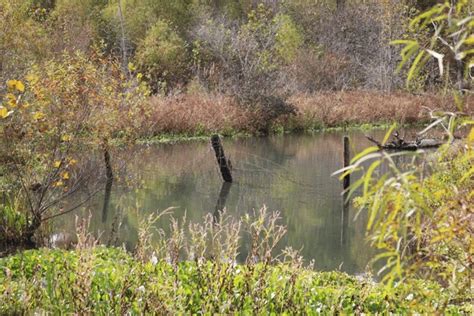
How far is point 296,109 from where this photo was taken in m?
29.8

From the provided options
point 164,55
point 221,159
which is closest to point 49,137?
point 221,159

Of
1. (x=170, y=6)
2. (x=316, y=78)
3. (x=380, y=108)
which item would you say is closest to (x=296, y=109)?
(x=380, y=108)

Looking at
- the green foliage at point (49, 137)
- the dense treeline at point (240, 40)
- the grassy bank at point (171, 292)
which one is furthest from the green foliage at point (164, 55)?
the grassy bank at point (171, 292)

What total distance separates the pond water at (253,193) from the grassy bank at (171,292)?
308cm

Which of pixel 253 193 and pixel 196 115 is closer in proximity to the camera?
pixel 253 193

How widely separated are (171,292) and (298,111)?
1003 inches

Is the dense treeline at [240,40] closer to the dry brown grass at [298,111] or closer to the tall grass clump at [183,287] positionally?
the dry brown grass at [298,111]

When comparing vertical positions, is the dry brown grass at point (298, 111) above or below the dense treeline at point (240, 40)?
below

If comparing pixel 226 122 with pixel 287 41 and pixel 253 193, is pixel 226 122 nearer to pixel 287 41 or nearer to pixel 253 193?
pixel 253 193

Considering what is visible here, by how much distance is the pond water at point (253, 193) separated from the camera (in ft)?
40.9

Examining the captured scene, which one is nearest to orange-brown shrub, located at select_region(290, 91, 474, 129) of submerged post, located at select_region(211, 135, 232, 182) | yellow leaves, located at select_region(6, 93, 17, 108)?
submerged post, located at select_region(211, 135, 232, 182)

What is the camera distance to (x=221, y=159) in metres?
18.0

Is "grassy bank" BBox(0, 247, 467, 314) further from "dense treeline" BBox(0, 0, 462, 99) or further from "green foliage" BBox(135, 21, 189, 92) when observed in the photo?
"green foliage" BBox(135, 21, 189, 92)

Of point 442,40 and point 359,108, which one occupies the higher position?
point 442,40
